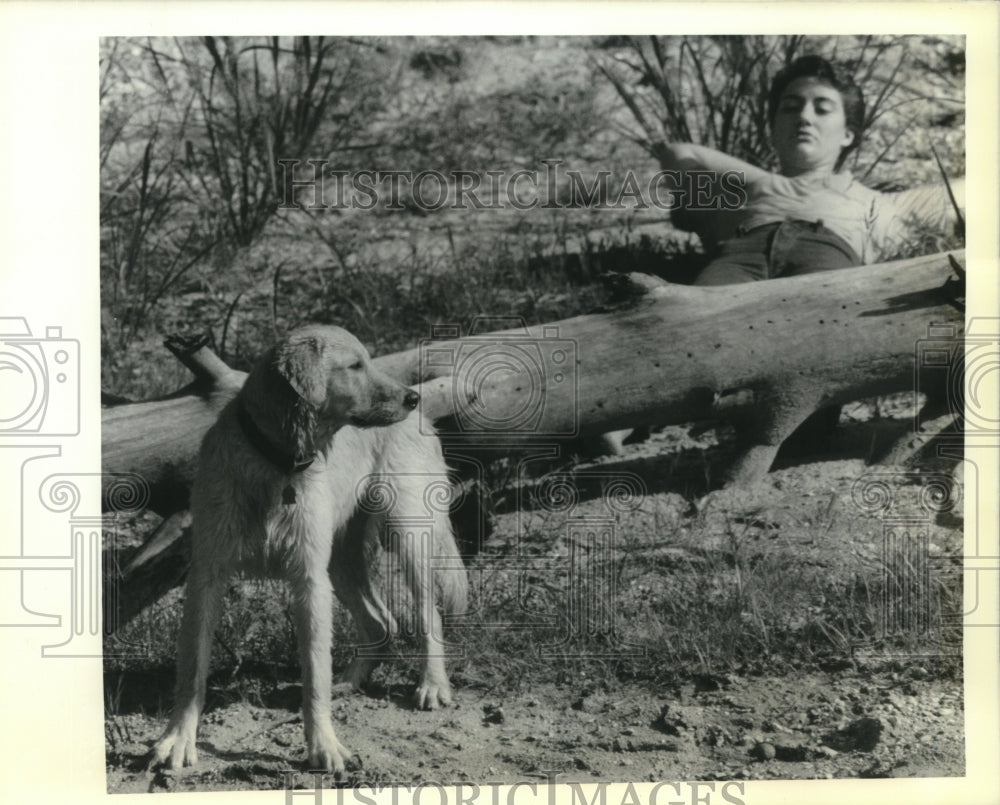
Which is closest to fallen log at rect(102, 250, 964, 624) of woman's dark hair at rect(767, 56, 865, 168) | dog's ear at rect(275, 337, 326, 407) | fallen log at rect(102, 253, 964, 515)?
fallen log at rect(102, 253, 964, 515)

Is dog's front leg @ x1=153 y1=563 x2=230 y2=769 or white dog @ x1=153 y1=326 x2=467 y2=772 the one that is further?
dog's front leg @ x1=153 y1=563 x2=230 y2=769

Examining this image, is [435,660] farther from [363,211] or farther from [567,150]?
[567,150]

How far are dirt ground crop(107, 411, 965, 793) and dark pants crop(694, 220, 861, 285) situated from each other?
2.99 ft

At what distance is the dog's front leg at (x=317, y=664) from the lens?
4660mm

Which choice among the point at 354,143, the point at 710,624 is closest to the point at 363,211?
the point at 354,143

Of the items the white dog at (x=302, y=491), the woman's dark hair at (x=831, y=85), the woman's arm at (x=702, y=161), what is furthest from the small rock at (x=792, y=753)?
the woman's dark hair at (x=831, y=85)

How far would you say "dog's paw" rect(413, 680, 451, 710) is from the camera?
5.09 meters

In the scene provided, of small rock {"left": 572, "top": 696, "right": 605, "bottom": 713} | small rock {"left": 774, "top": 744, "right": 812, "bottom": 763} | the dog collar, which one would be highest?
the dog collar

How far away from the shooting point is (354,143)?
216 inches

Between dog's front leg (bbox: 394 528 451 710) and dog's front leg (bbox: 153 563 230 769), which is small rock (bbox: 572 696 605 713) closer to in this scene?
dog's front leg (bbox: 394 528 451 710)

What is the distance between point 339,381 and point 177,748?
4.91 ft

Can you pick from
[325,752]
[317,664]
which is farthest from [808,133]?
[325,752]

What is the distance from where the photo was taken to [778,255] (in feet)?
18.2

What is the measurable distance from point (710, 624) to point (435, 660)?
1.11 meters
